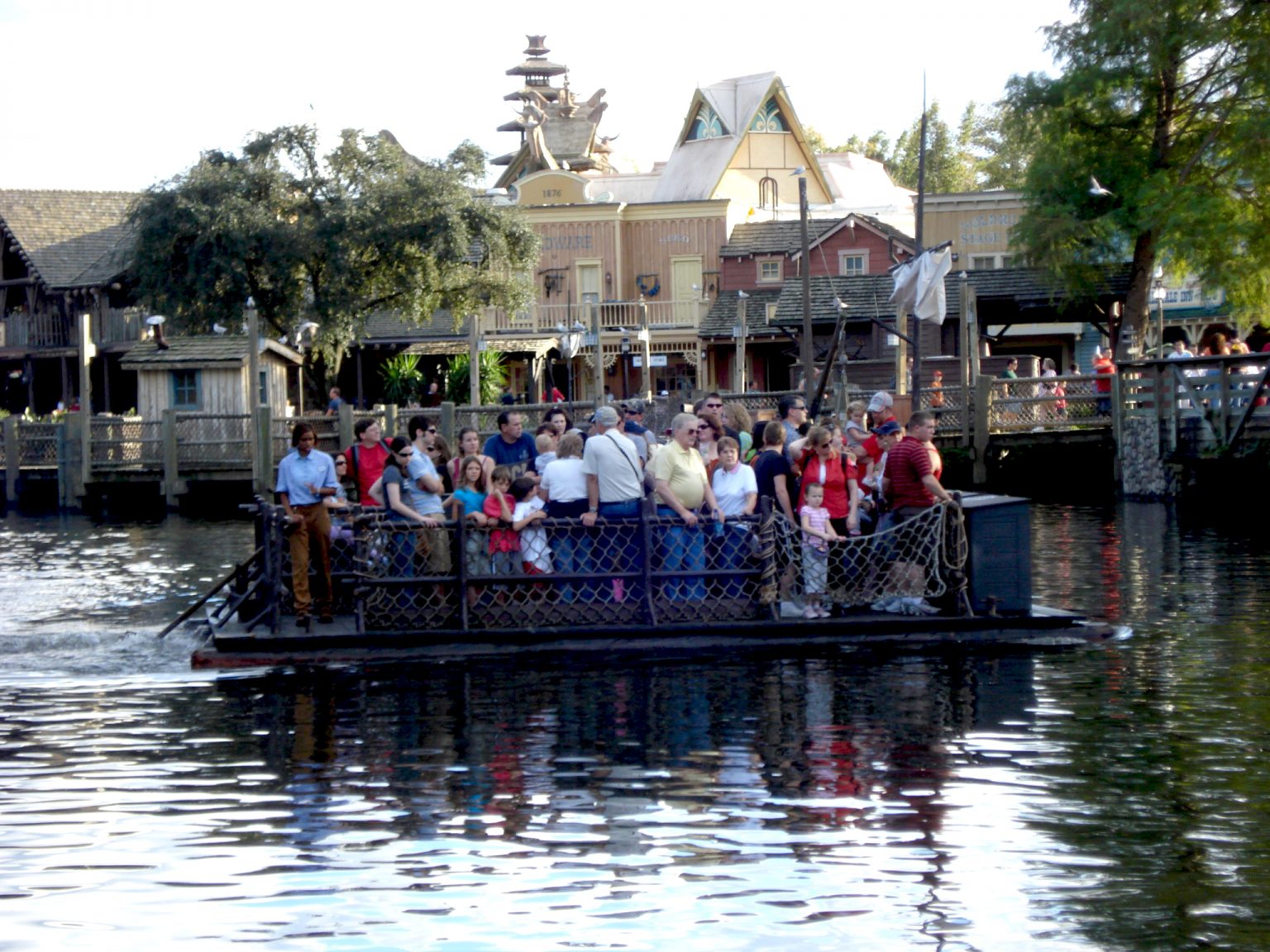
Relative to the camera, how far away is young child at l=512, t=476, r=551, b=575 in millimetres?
13289

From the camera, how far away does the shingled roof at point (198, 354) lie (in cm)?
4191

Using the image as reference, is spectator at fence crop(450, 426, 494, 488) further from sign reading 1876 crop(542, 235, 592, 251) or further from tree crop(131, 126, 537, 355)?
sign reading 1876 crop(542, 235, 592, 251)

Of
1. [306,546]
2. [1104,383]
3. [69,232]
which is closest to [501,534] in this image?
[306,546]

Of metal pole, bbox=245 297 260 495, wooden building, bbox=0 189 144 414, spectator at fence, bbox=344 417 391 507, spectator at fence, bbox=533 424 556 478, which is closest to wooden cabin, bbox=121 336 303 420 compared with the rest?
metal pole, bbox=245 297 260 495

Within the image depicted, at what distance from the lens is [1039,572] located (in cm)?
1984

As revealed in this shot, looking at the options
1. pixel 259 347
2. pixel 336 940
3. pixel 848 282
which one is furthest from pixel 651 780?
pixel 848 282

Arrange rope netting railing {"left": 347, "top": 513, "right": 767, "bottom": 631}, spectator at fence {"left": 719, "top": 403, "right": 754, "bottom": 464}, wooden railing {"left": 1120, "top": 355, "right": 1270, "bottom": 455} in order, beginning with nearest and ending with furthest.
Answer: rope netting railing {"left": 347, "top": 513, "right": 767, "bottom": 631} < spectator at fence {"left": 719, "top": 403, "right": 754, "bottom": 464} < wooden railing {"left": 1120, "top": 355, "right": 1270, "bottom": 455}

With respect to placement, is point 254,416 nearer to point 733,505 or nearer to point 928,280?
point 928,280

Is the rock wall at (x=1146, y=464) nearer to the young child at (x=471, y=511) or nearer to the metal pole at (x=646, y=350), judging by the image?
the metal pole at (x=646, y=350)

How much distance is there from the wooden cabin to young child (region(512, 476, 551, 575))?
29186mm

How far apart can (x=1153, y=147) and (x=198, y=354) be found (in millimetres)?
24512

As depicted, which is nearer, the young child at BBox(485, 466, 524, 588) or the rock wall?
the young child at BBox(485, 466, 524, 588)

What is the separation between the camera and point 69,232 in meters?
57.0

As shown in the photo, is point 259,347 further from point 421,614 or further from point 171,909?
point 171,909
